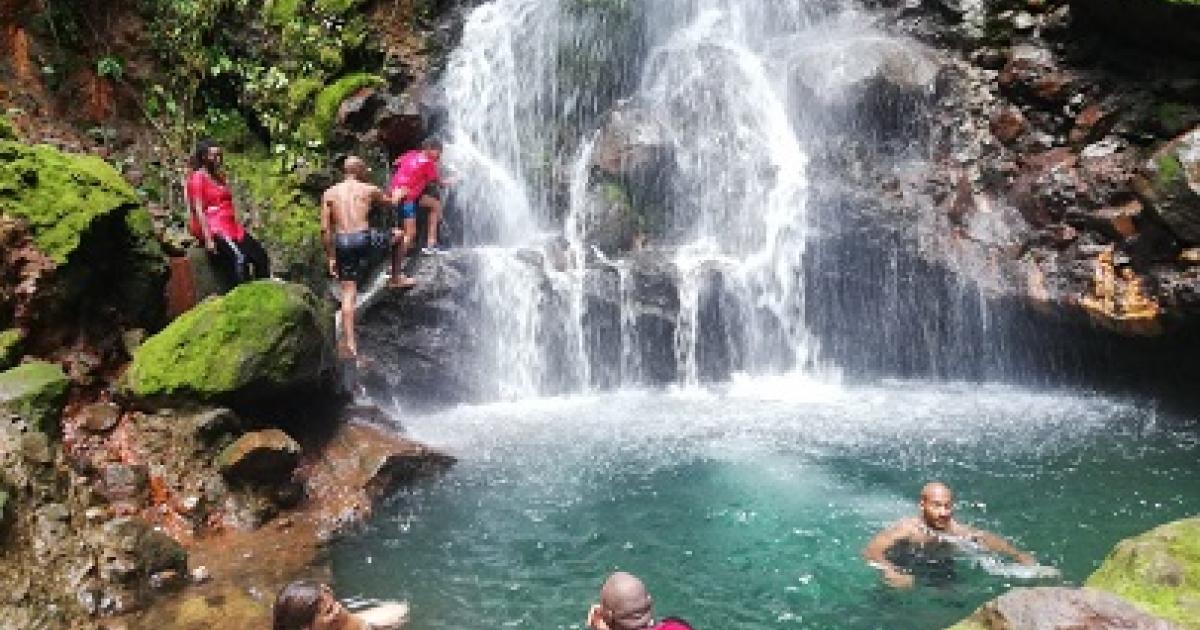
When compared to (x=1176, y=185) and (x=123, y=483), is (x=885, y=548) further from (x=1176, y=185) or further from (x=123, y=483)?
(x=123, y=483)

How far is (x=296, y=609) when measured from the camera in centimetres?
483

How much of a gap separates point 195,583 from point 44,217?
4.18 m

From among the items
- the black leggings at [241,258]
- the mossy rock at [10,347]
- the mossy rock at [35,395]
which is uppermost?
the black leggings at [241,258]

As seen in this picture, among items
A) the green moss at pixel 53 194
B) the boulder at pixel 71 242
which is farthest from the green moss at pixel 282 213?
the green moss at pixel 53 194

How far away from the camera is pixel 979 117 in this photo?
14742 mm

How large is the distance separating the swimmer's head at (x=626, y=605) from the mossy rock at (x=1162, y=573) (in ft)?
8.10

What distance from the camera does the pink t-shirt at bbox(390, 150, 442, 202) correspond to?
1283 centimetres

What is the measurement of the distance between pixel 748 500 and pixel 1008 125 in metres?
8.32

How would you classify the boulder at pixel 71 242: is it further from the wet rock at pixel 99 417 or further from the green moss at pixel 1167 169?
the green moss at pixel 1167 169

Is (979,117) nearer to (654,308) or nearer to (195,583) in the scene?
(654,308)

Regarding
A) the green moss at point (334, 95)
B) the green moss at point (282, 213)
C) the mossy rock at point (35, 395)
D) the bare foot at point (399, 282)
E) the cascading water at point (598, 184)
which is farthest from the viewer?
the green moss at point (334, 95)

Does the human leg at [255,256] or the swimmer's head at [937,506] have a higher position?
the human leg at [255,256]

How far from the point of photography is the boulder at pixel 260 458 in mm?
8922

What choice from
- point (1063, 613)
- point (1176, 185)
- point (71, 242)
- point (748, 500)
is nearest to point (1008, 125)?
point (1176, 185)
